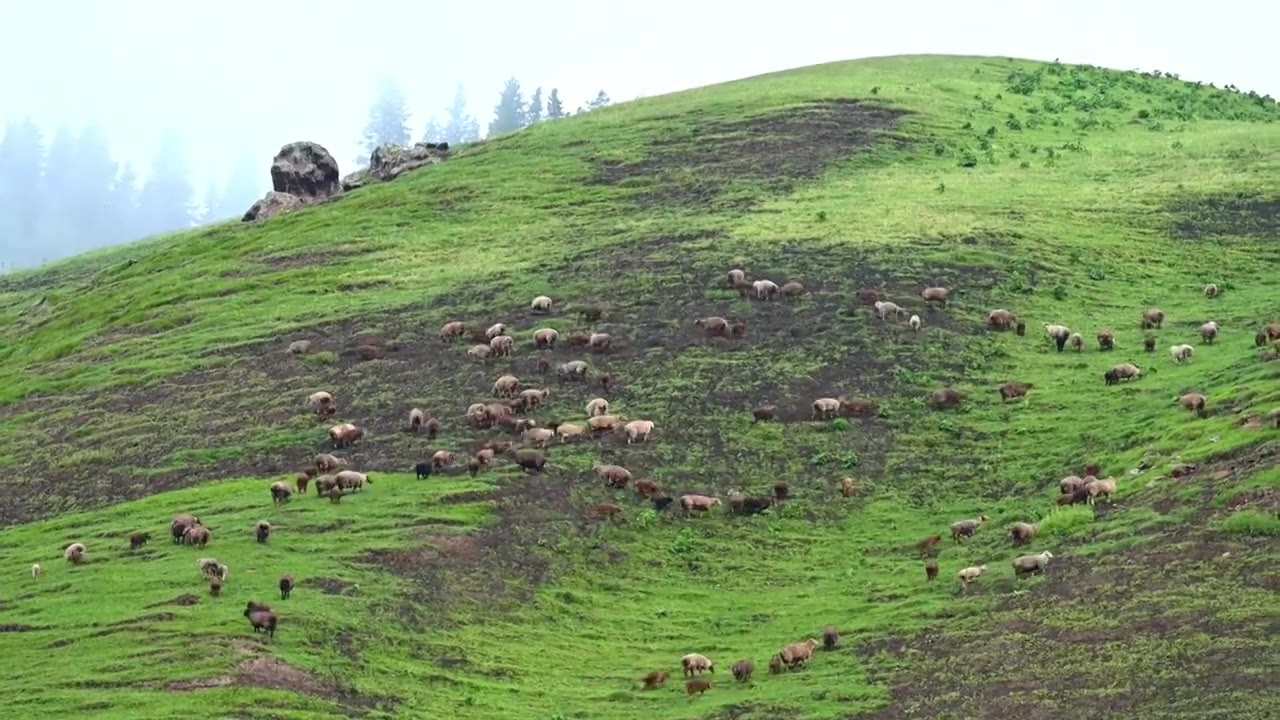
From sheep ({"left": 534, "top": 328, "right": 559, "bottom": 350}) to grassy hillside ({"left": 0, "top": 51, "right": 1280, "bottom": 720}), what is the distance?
1.55 feet

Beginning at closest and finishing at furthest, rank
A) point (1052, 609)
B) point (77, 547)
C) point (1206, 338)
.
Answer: point (1052, 609)
point (77, 547)
point (1206, 338)

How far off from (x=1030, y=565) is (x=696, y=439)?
13.5 meters

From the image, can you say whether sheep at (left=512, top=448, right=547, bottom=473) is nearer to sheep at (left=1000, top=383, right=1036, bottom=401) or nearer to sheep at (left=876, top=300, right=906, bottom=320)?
sheep at (left=1000, top=383, right=1036, bottom=401)

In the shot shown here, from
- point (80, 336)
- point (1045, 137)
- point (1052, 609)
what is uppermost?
point (1045, 137)

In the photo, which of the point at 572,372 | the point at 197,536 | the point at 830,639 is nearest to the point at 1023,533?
the point at 830,639

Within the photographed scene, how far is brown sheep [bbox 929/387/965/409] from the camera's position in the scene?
48.4 metres

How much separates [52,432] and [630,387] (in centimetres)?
1860

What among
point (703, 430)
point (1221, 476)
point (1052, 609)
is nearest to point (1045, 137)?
Result: point (703, 430)

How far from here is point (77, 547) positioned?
3922 cm

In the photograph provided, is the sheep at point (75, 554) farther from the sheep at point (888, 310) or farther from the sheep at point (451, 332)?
the sheep at point (888, 310)

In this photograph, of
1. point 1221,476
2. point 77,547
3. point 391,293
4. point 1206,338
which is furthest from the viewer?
point 391,293

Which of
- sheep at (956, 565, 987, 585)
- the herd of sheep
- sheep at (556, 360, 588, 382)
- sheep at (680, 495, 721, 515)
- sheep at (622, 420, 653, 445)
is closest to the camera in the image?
the herd of sheep

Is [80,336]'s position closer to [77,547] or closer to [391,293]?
[391,293]

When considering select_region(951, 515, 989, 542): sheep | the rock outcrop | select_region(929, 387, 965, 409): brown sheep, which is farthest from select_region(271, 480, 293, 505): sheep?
the rock outcrop
